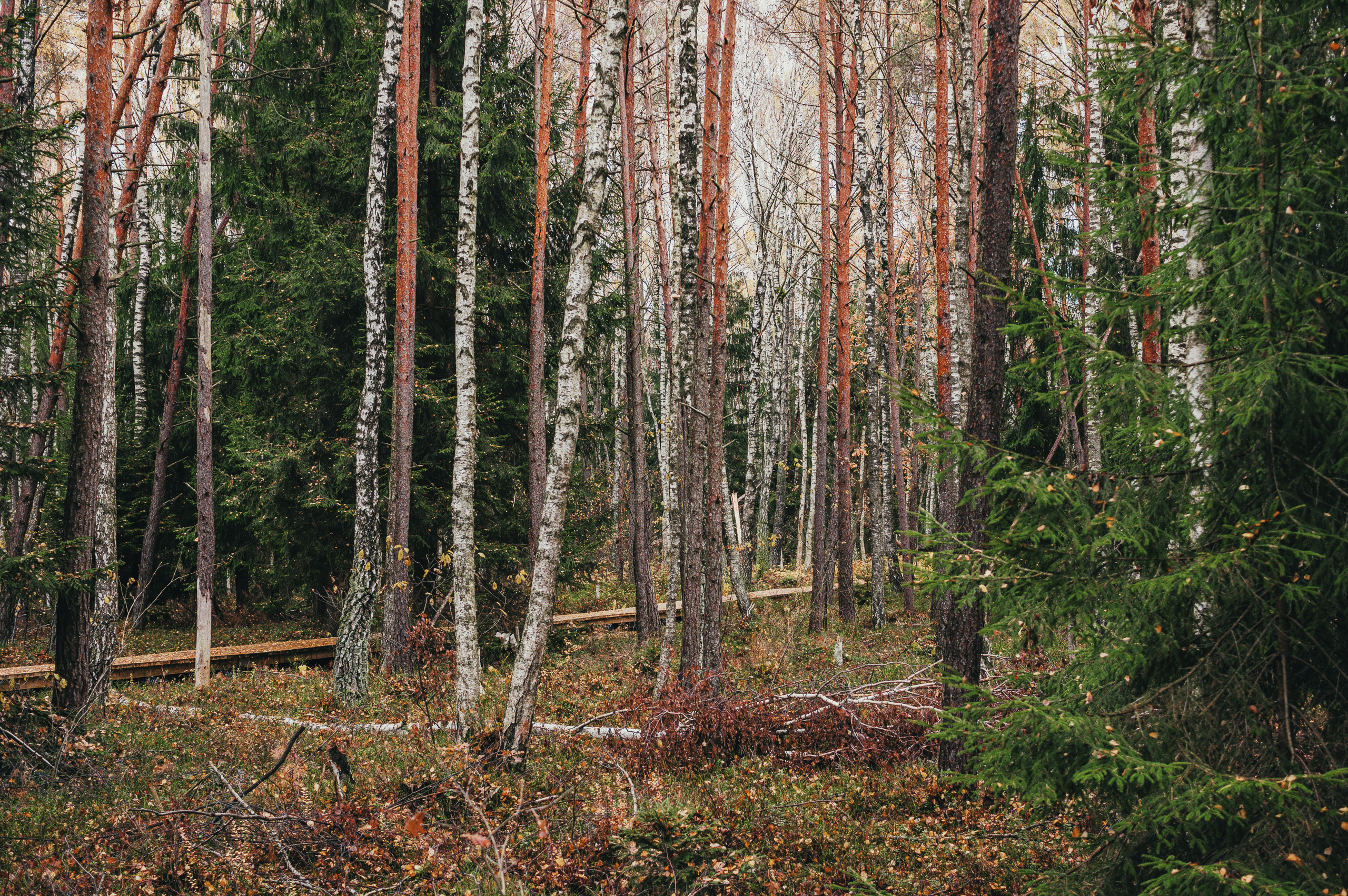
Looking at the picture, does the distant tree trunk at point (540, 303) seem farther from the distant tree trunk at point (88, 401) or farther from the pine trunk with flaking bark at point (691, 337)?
the distant tree trunk at point (88, 401)

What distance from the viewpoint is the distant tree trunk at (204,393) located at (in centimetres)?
1077

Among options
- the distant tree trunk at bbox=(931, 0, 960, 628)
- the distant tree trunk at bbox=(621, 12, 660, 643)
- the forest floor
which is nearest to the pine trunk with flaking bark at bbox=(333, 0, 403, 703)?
the forest floor

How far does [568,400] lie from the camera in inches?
271

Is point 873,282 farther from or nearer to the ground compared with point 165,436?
farther from the ground

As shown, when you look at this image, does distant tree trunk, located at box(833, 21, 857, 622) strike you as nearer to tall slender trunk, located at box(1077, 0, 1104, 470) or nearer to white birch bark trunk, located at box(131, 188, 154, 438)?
tall slender trunk, located at box(1077, 0, 1104, 470)

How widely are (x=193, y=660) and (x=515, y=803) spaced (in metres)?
9.65

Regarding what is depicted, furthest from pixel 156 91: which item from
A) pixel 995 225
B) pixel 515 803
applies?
pixel 995 225

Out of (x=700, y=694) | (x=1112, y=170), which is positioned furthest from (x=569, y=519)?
(x=1112, y=170)

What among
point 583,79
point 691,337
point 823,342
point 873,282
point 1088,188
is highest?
point 583,79

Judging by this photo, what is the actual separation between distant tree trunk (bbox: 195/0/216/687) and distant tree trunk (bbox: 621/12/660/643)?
638cm

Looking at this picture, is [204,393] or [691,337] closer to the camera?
[691,337]

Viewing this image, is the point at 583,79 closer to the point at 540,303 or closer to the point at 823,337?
the point at 540,303

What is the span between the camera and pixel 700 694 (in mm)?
8125

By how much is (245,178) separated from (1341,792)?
16.9 meters
